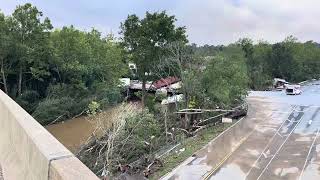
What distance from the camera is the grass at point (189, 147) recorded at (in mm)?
24528

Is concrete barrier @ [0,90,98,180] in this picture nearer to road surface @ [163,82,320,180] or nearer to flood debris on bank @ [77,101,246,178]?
flood debris on bank @ [77,101,246,178]

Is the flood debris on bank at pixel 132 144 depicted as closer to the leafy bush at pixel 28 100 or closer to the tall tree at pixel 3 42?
the leafy bush at pixel 28 100

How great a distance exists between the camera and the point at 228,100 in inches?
1553

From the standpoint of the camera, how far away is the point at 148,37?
4497 cm

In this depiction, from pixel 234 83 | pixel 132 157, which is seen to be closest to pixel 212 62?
pixel 234 83

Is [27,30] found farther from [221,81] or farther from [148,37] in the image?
[221,81]

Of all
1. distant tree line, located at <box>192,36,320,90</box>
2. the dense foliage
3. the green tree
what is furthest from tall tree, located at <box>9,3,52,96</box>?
distant tree line, located at <box>192,36,320,90</box>

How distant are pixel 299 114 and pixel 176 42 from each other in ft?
45.5

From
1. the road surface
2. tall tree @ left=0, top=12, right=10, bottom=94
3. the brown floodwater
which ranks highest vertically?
tall tree @ left=0, top=12, right=10, bottom=94

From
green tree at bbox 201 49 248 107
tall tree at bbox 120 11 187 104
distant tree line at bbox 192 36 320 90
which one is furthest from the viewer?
distant tree line at bbox 192 36 320 90

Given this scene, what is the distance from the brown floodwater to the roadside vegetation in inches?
29.2

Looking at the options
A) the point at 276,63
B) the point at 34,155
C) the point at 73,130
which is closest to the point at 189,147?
the point at 73,130

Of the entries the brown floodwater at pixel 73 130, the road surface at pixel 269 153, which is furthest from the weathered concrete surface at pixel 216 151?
the brown floodwater at pixel 73 130

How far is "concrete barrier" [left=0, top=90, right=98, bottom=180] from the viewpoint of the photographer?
2812 mm
